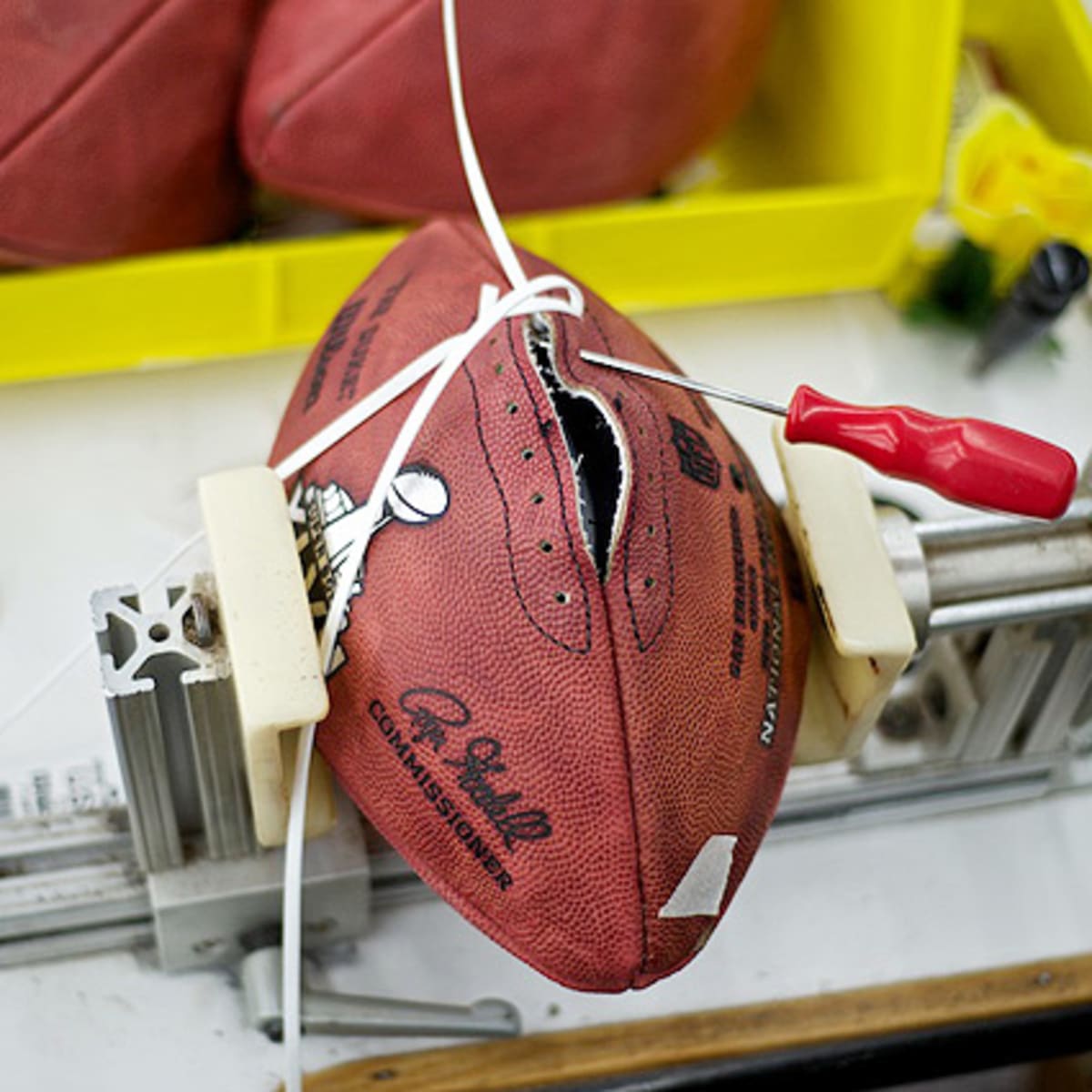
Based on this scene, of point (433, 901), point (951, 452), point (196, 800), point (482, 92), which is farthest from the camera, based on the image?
point (482, 92)

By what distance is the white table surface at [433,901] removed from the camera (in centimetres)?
93

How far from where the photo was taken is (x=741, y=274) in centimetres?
122

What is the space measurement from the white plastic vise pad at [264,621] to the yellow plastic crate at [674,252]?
0.37 m

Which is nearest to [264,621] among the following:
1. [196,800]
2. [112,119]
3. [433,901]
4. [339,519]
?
[339,519]

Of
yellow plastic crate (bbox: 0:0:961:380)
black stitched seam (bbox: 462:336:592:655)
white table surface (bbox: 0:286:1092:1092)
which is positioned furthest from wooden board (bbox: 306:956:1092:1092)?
yellow plastic crate (bbox: 0:0:961:380)

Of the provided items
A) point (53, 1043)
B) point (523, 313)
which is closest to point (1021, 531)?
point (523, 313)

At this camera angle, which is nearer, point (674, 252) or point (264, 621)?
point (264, 621)

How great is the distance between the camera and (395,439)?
76 cm

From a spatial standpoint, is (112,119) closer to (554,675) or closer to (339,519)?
(339,519)

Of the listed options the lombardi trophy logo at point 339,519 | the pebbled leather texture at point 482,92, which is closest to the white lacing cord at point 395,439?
the lombardi trophy logo at point 339,519

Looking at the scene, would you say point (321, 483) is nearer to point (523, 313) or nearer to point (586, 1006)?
point (523, 313)

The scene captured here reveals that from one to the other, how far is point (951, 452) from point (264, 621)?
0.31 m

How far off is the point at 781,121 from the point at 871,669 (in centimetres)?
69

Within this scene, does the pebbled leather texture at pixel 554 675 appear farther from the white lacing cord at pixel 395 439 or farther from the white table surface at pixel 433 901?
the white table surface at pixel 433 901
